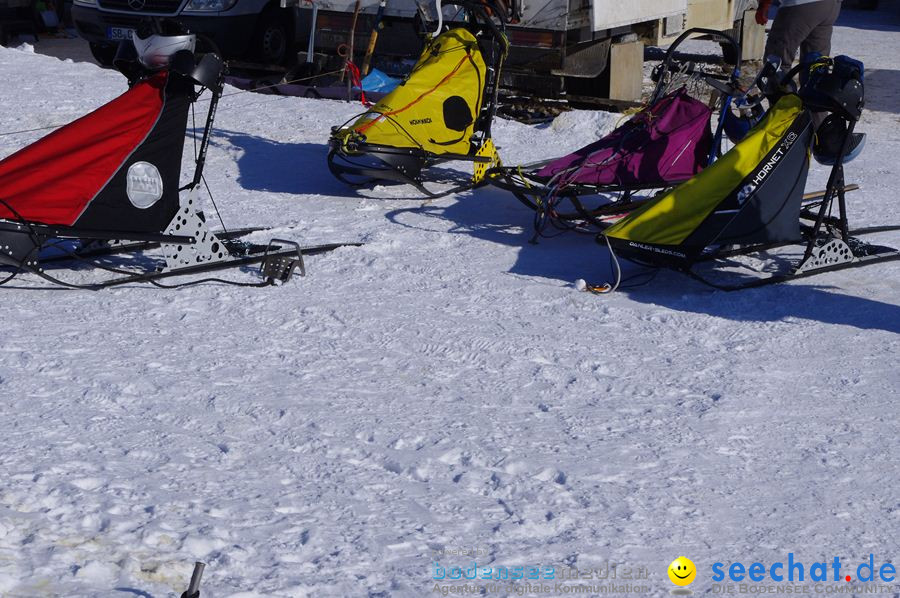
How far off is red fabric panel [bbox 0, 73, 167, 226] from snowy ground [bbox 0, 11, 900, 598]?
394 millimetres

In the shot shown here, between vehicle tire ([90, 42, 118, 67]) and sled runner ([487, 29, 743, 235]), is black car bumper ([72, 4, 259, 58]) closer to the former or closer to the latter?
vehicle tire ([90, 42, 118, 67])

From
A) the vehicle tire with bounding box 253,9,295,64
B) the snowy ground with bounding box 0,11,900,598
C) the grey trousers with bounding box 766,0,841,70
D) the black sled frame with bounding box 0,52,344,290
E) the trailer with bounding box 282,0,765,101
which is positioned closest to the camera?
the snowy ground with bounding box 0,11,900,598

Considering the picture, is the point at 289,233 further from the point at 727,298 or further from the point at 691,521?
the point at 691,521

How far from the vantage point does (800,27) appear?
7098 millimetres

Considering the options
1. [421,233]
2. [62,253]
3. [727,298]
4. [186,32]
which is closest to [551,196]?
[421,233]

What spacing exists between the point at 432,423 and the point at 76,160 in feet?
6.81

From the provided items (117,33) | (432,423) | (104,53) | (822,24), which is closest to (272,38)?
(117,33)

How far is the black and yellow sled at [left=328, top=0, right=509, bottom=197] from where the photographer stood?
628 centimetres

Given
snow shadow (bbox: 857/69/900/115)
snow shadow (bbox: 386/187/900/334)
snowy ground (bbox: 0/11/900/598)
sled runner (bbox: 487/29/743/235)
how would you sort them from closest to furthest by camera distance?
snowy ground (bbox: 0/11/900/598), snow shadow (bbox: 386/187/900/334), sled runner (bbox: 487/29/743/235), snow shadow (bbox: 857/69/900/115)

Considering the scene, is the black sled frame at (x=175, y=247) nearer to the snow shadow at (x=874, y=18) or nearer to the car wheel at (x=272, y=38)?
the car wheel at (x=272, y=38)

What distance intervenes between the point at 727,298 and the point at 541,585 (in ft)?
8.13

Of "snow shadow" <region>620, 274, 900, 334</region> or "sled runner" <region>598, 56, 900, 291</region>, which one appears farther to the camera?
"sled runner" <region>598, 56, 900, 291</region>

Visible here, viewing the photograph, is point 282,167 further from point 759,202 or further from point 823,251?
point 823,251

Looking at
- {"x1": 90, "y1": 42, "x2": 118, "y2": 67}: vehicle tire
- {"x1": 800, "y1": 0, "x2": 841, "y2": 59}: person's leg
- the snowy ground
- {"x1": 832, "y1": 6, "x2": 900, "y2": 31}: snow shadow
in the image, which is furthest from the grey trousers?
{"x1": 832, "y1": 6, "x2": 900, "y2": 31}: snow shadow
